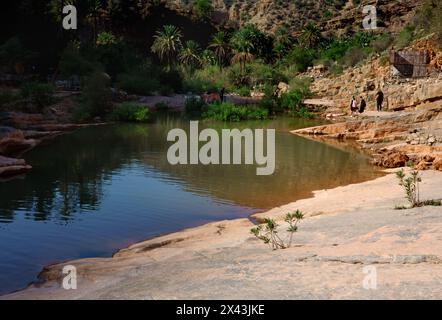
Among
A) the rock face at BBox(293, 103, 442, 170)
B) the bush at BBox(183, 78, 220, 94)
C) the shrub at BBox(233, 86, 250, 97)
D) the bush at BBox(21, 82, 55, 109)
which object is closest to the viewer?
the rock face at BBox(293, 103, 442, 170)

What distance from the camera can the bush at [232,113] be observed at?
36312 millimetres

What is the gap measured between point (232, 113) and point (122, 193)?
22.0 metres

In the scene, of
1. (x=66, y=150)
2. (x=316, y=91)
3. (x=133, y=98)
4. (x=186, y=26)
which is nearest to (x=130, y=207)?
(x=66, y=150)

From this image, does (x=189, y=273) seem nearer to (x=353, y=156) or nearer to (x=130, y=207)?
(x=130, y=207)

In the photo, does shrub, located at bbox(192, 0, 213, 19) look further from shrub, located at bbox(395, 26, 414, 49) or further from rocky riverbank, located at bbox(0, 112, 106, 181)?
rocky riverbank, located at bbox(0, 112, 106, 181)

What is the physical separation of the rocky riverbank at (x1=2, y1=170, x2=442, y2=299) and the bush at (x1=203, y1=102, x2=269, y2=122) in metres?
25.1

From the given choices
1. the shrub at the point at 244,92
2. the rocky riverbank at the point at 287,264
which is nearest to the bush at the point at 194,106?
the shrub at the point at 244,92

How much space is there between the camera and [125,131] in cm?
2958

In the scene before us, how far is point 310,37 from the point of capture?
7062 cm

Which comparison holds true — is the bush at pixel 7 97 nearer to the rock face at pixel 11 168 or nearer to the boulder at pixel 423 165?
the rock face at pixel 11 168

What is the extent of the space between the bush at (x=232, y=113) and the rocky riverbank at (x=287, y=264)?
25.1 m

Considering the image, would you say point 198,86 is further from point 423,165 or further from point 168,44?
point 423,165

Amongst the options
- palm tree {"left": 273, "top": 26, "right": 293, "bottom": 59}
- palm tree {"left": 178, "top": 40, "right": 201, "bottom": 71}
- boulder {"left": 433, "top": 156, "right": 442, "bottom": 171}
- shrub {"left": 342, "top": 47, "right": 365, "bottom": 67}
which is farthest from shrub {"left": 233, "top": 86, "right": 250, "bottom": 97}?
boulder {"left": 433, "top": 156, "right": 442, "bottom": 171}

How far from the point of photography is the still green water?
10.8 meters
